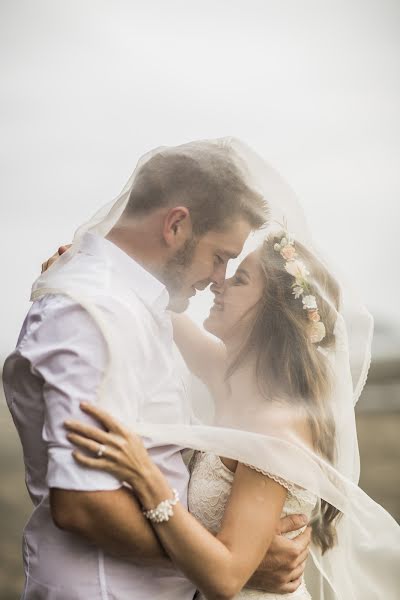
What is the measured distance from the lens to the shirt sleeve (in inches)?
53.1

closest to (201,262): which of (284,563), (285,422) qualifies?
(285,422)

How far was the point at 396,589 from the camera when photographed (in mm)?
1978

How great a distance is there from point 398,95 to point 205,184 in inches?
58.1

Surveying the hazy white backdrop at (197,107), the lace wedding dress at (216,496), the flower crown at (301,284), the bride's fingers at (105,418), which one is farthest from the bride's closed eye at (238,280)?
the bride's fingers at (105,418)

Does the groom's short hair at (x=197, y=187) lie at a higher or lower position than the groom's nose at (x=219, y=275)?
higher

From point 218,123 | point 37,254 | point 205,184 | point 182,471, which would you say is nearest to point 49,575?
point 182,471

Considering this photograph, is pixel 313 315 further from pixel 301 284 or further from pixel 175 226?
pixel 175 226

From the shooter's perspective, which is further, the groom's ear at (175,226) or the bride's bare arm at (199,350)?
the bride's bare arm at (199,350)

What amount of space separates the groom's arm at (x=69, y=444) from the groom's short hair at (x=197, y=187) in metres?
0.38

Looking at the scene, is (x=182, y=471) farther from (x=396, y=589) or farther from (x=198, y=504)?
(x=396, y=589)

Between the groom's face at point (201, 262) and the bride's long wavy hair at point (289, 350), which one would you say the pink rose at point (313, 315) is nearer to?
the bride's long wavy hair at point (289, 350)

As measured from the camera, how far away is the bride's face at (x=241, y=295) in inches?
70.1

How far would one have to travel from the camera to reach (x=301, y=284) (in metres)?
1.78

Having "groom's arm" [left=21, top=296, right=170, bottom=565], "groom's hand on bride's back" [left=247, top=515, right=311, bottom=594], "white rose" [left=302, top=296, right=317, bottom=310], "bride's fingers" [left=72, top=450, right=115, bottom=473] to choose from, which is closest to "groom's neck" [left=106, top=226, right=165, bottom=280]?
"groom's arm" [left=21, top=296, right=170, bottom=565]
